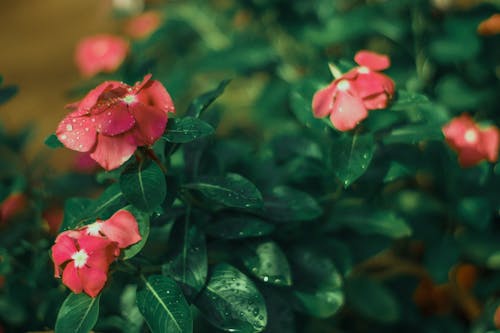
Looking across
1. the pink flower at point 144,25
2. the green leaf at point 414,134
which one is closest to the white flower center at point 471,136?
the green leaf at point 414,134

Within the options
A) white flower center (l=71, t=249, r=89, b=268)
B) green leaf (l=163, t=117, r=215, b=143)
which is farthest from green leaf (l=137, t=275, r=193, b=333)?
green leaf (l=163, t=117, r=215, b=143)

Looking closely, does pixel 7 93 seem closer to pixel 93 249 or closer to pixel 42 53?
pixel 93 249

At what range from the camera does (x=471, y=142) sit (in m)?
1.18

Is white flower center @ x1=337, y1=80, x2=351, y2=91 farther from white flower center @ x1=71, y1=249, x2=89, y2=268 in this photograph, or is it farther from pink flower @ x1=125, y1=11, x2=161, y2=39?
pink flower @ x1=125, y1=11, x2=161, y2=39

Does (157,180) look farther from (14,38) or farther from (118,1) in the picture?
(14,38)

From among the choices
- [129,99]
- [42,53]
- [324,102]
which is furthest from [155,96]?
[42,53]

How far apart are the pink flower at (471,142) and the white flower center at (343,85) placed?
344 millimetres

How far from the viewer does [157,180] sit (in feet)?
2.79

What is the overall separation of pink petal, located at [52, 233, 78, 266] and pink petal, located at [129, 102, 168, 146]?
6.6 inches

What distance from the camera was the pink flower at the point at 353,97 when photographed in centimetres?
95

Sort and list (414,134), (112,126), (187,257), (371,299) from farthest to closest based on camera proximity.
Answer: (371,299)
(414,134)
(187,257)
(112,126)

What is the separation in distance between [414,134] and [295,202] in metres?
0.24

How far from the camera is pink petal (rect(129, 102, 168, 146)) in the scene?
2.70ft

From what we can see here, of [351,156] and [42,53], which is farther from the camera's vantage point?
[42,53]
